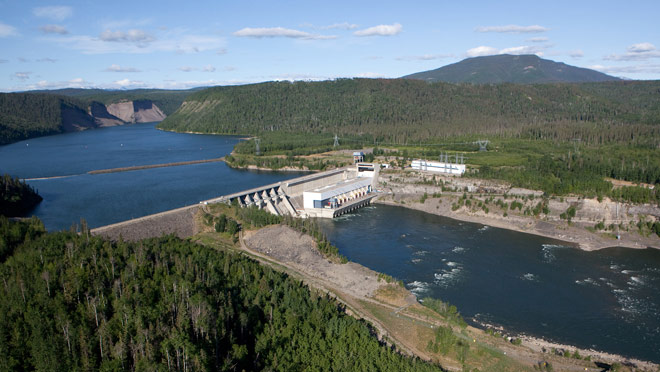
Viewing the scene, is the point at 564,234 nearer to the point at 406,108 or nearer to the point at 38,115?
the point at 406,108

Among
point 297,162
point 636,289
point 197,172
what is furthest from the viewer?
point 297,162

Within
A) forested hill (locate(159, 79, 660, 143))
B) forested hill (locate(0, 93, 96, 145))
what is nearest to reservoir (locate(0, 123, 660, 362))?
forested hill (locate(159, 79, 660, 143))

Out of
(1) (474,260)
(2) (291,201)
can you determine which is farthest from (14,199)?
(1) (474,260)

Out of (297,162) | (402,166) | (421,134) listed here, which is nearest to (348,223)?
(402,166)

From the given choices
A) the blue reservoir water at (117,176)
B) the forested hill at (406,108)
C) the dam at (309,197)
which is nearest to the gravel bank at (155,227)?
the dam at (309,197)

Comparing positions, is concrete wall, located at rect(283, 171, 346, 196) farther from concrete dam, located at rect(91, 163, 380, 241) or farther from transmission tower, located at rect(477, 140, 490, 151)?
transmission tower, located at rect(477, 140, 490, 151)

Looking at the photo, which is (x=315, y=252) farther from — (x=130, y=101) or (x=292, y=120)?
(x=130, y=101)

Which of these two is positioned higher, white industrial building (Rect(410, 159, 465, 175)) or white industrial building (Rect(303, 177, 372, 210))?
white industrial building (Rect(410, 159, 465, 175))

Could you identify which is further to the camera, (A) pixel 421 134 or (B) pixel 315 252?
(A) pixel 421 134
